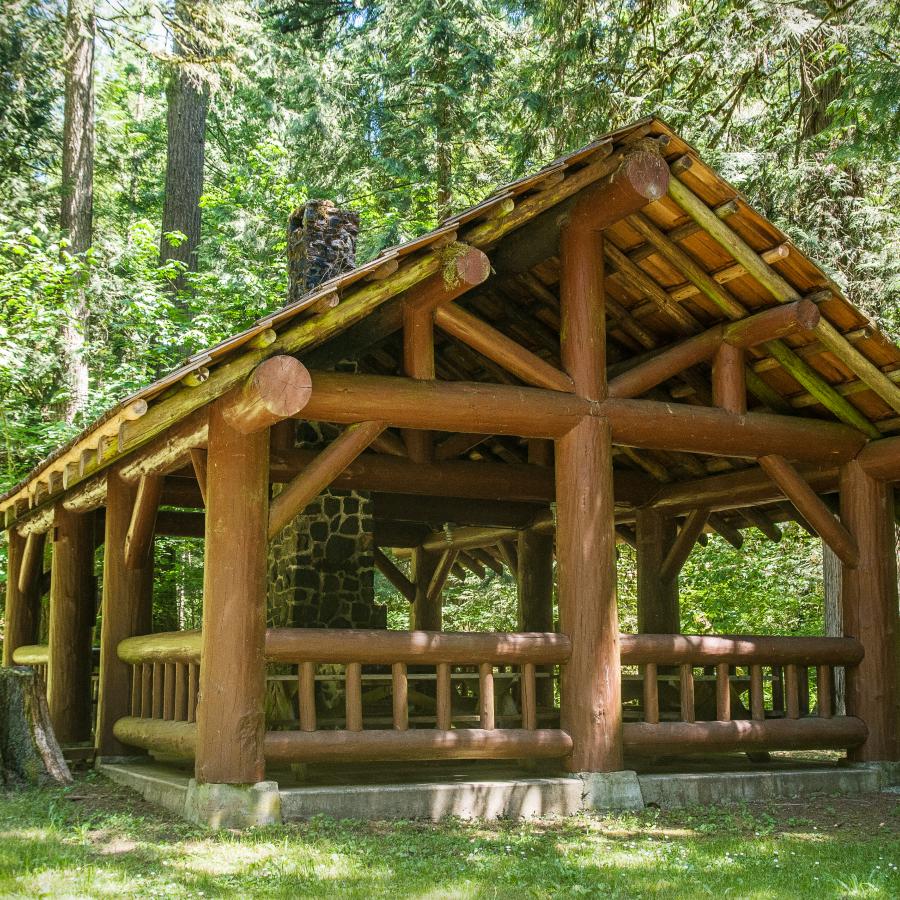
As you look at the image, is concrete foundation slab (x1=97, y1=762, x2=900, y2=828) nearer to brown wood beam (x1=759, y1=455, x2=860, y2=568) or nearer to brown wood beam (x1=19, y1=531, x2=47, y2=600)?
brown wood beam (x1=759, y1=455, x2=860, y2=568)

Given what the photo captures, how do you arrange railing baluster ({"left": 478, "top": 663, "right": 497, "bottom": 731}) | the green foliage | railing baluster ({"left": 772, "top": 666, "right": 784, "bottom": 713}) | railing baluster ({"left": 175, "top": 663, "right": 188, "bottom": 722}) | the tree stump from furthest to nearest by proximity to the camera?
the green foliage → railing baluster ({"left": 772, "top": 666, "right": 784, "bottom": 713}) → railing baluster ({"left": 175, "top": 663, "right": 188, "bottom": 722}) → the tree stump → railing baluster ({"left": 478, "top": 663, "right": 497, "bottom": 731})

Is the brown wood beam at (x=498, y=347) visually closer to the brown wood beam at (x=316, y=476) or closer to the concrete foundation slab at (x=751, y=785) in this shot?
the brown wood beam at (x=316, y=476)

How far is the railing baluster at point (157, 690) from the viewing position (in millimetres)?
9562

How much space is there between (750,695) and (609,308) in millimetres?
3739

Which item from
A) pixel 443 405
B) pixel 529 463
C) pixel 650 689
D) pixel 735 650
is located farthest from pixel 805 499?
pixel 443 405

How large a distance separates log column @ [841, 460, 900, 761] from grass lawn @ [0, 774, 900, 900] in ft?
5.80

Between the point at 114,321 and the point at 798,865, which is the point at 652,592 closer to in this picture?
the point at 798,865

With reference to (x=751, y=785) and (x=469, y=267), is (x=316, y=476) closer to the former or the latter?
(x=469, y=267)

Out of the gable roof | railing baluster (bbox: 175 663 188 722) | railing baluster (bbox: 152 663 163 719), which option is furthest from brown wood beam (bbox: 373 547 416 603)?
railing baluster (bbox: 175 663 188 722)

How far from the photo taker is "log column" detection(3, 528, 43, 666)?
14000 millimetres

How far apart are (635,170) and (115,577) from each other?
5960 millimetres

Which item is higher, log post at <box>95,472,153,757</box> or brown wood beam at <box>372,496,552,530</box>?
brown wood beam at <box>372,496,552,530</box>

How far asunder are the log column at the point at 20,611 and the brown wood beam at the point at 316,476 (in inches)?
290

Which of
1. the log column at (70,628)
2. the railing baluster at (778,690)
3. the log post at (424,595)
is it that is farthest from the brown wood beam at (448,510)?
the railing baluster at (778,690)
